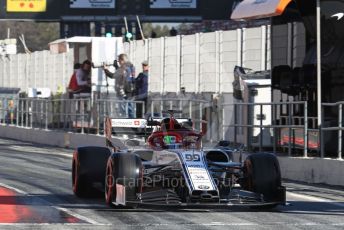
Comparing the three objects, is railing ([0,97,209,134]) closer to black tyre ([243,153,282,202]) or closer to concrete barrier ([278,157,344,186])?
concrete barrier ([278,157,344,186])

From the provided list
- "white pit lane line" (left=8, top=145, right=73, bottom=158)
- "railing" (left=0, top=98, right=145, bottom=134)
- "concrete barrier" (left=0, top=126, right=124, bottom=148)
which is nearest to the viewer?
"white pit lane line" (left=8, top=145, right=73, bottom=158)

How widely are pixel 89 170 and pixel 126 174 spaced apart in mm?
1550

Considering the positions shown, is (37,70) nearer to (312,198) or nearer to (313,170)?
(313,170)

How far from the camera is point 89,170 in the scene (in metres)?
12.4

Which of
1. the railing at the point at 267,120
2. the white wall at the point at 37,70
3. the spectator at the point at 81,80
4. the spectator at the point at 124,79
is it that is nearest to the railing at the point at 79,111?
the spectator at the point at 124,79

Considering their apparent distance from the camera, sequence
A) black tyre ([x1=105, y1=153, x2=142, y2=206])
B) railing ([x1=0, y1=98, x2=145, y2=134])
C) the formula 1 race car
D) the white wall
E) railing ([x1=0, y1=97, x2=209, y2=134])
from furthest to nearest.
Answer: the white wall, railing ([x1=0, y1=98, x2=145, y2=134]), railing ([x1=0, y1=97, x2=209, y2=134]), black tyre ([x1=105, y1=153, x2=142, y2=206]), the formula 1 race car

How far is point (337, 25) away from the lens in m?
16.0

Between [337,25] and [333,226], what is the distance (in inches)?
261

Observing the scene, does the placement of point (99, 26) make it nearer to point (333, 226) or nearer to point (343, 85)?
point (343, 85)

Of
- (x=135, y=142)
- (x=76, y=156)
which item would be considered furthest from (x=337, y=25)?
(x=76, y=156)

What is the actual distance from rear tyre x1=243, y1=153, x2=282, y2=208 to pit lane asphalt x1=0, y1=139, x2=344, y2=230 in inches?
9.3

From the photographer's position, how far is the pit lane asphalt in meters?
9.91

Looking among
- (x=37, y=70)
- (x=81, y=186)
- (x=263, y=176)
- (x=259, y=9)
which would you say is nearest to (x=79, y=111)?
(x=259, y=9)

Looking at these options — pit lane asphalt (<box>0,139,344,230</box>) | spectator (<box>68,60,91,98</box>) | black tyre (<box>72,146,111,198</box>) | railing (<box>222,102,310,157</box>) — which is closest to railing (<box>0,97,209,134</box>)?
spectator (<box>68,60,91,98</box>)
